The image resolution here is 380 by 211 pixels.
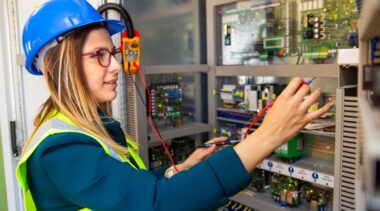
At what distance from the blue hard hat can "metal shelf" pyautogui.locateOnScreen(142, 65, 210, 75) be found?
0.67m

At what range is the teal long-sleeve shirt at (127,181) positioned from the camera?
81 cm

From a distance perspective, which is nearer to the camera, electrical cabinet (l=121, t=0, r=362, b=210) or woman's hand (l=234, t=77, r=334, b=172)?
woman's hand (l=234, t=77, r=334, b=172)

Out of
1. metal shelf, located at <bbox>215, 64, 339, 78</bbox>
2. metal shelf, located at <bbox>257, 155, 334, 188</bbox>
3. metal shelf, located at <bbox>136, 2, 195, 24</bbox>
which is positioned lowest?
metal shelf, located at <bbox>257, 155, 334, 188</bbox>

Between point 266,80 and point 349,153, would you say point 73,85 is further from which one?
point 266,80

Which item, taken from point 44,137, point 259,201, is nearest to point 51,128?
point 44,137

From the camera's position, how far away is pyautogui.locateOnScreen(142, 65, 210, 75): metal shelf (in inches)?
68.9

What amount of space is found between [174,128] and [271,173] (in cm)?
60

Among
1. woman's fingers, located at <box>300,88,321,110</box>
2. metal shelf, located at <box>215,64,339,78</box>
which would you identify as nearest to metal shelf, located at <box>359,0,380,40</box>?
woman's fingers, located at <box>300,88,321,110</box>

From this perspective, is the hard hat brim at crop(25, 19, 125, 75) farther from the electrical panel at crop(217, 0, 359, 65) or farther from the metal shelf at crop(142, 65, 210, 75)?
the electrical panel at crop(217, 0, 359, 65)

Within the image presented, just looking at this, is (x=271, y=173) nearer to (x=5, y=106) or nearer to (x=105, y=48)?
(x=105, y=48)

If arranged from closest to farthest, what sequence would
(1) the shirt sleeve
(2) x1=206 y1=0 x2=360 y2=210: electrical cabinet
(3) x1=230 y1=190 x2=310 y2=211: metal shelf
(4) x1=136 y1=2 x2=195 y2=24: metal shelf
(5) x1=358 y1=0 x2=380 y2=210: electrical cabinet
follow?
(5) x1=358 y1=0 x2=380 y2=210: electrical cabinet < (1) the shirt sleeve < (2) x1=206 y1=0 x2=360 y2=210: electrical cabinet < (3) x1=230 y1=190 x2=310 y2=211: metal shelf < (4) x1=136 y1=2 x2=195 y2=24: metal shelf

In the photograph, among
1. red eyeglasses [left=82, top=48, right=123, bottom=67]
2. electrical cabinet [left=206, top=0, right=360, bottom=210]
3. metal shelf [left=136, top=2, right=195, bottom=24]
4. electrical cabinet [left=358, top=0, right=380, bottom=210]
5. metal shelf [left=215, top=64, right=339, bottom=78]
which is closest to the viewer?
electrical cabinet [left=358, top=0, right=380, bottom=210]

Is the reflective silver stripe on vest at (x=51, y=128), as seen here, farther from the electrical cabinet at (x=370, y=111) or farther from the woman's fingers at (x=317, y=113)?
the electrical cabinet at (x=370, y=111)

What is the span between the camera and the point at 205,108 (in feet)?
7.25
